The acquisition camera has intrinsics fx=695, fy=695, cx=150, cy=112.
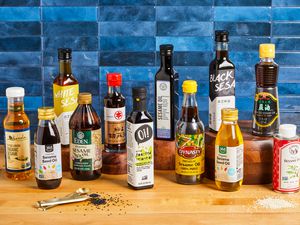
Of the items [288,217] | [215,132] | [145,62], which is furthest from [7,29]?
[288,217]

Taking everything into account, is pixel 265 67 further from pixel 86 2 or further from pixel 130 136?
pixel 86 2

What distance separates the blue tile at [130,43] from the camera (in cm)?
244

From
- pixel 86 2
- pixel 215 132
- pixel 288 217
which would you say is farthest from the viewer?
pixel 86 2

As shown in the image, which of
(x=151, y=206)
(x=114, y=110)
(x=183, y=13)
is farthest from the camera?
(x=183, y=13)

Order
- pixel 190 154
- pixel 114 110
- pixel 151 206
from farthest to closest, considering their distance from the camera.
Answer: pixel 114 110, pixel 190 154, pixel 151 206

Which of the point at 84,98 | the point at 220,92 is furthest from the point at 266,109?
the point at 84,98

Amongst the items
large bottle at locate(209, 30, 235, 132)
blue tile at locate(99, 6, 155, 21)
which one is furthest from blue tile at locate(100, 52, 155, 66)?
large bottle at locate(209, 30, 235, 132)

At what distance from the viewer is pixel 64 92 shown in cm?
208

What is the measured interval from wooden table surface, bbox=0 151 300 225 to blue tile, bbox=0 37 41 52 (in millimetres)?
593

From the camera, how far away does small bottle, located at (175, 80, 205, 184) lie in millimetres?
1932

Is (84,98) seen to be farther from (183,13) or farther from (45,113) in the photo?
(183,13)

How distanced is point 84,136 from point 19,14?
67 cm

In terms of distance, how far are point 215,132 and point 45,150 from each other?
499 mm

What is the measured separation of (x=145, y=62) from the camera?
8.06ft
